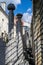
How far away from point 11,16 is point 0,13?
25634 mm

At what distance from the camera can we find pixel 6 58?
4.05m

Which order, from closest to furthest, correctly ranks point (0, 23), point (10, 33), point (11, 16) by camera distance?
point (10, 33) < point (11, 16) < point (0, 23)

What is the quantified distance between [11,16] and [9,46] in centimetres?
92

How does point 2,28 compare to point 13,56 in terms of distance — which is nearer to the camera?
point 13,56

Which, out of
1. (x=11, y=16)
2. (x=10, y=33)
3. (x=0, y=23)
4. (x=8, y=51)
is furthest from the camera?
(x=0, y=23)

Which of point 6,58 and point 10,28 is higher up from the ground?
point 10,28

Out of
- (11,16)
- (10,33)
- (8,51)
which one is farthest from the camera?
(11,16)

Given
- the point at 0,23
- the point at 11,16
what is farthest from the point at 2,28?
the point at 11,16

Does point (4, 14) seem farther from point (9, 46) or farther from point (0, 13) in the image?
point (9, 46)

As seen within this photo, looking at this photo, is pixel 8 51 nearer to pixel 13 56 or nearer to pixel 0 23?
pixel 13 56

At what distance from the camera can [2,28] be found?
1198 inches

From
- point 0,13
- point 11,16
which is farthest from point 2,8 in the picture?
point 11,16

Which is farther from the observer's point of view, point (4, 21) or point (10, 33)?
point (4, 21)

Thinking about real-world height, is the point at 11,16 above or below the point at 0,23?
above
